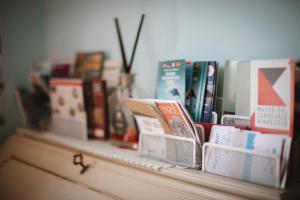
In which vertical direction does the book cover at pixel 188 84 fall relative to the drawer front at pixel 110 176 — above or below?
above

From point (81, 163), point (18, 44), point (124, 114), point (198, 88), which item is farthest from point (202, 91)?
point (18, 44)

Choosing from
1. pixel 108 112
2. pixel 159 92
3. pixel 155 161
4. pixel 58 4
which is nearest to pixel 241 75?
pixel 159 92

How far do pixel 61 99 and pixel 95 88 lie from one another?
232 mm

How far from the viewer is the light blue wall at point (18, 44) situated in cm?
193

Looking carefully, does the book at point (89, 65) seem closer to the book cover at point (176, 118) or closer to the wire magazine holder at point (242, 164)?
the book cover at point (176, 118)

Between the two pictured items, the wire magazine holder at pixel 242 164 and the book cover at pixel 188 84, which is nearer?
the wire magazine holder at pixel 242 164

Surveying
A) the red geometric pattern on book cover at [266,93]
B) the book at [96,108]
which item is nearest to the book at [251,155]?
the red geometric pattern on book cover at [266,93]

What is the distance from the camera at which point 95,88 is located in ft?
4.96

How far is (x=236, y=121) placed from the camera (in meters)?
1.04

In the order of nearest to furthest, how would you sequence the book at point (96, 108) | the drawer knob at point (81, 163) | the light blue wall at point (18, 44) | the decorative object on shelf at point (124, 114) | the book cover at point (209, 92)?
the book cover at point (209, 92), the drawer knob at point (81, 163), the decorative object on shelf at point (124, 114), the book at point (96, 108), the light blue wall at point (18, 44)

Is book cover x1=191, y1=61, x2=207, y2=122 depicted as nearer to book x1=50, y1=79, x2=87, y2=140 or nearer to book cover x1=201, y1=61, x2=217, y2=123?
book cover x1=201, y1=61, x2=217, y2=123

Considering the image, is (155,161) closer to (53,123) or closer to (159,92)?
(159,92)

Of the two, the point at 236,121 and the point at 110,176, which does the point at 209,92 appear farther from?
the point at 110,176

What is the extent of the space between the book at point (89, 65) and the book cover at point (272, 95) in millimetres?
933
